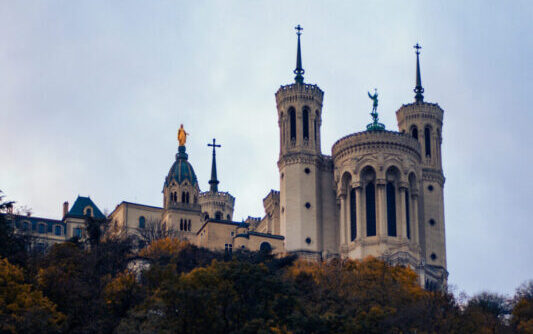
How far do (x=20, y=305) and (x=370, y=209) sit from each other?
44069 mm

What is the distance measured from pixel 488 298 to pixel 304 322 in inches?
1447

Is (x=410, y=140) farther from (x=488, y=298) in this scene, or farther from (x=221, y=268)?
(x=221, y=268)

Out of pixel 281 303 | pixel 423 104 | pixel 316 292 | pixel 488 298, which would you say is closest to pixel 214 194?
pixel 423 104

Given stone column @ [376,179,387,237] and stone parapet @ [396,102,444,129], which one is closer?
stone column @ [376,179,387,237]

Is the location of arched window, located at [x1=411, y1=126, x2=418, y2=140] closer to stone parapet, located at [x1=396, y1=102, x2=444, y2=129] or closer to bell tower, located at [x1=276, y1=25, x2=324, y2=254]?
stone parapet, located at [x1=396, y1=102, x2=444, y2=129]

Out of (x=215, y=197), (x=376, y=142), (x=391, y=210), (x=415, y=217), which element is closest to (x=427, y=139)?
(x=376, y=142)

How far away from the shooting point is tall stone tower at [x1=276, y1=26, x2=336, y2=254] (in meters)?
93.0

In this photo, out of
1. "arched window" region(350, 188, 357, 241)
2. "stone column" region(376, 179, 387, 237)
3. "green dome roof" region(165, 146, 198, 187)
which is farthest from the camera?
"green dome roof" region(165, 146, 198, 187)

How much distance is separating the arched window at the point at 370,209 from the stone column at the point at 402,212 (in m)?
2.16

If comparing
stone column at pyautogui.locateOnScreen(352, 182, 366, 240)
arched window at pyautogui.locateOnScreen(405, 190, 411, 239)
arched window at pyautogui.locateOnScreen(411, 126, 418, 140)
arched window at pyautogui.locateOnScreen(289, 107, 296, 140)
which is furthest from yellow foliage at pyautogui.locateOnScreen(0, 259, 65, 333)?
arched window at pyautogui.locateOnScreen(411, 126, 418, 140)

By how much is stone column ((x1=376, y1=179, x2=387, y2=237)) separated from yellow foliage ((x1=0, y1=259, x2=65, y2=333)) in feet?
134

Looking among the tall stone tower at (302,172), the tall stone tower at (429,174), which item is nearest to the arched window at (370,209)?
the tall stone tower at (302,172)

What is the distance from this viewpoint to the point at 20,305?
52.7 m

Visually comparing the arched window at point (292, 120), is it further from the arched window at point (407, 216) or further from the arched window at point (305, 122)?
the arched window at point (407, 216)
